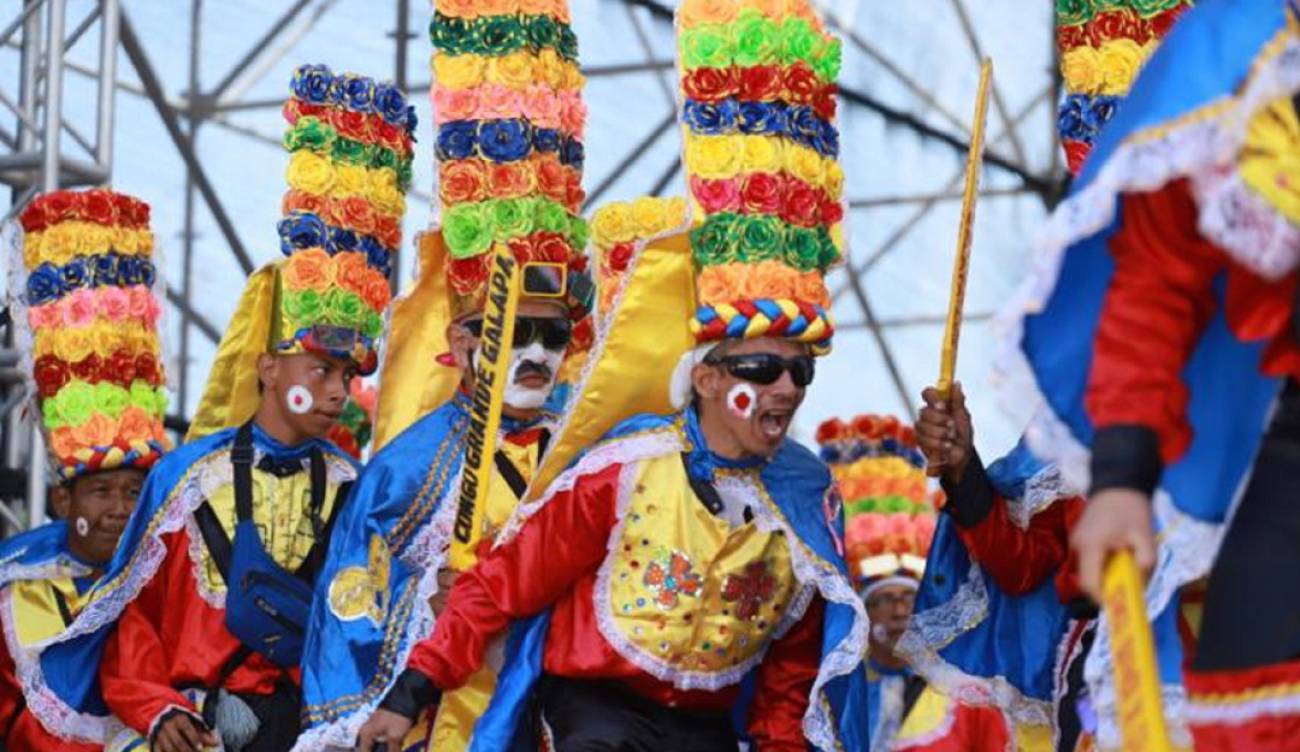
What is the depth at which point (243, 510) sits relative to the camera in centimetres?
796

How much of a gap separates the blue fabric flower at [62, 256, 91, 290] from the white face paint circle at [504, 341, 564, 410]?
197 centimetres

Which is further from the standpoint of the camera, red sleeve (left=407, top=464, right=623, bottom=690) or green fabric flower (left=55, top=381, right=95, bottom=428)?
green fabric flower (left=55, top=381, right=95, bottom=428)

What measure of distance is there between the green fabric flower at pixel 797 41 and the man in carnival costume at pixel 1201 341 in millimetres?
2379

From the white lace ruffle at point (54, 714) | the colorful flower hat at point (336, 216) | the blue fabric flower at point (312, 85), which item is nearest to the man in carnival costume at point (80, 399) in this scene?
the white lace ruffle at point (54, 714)

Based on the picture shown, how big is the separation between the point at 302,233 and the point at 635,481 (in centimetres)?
191

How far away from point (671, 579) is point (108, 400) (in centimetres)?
287

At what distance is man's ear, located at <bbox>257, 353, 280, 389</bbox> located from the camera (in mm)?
8156

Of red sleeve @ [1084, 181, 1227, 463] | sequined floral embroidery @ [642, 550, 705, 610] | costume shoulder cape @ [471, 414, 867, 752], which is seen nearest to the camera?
red sleeve @ [1084, 181, 1227, 463]

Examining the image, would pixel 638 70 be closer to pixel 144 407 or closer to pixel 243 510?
pixel 144 407

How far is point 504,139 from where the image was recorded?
7.70 meters

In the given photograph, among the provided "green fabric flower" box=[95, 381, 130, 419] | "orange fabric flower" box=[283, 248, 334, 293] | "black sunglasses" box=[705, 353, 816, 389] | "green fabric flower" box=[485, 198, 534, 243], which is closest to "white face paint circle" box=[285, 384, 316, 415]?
"orange fabric flower" box=[283, 248, 334, 293]

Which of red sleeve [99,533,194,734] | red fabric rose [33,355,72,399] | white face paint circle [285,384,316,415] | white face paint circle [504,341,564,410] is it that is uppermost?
white face paint circle [504,341,564,410]

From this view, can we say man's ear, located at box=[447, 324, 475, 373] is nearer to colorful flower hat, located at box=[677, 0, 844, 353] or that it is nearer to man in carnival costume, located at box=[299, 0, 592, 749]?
man in carnival costume, located at box=[299, 0, 592, 749]

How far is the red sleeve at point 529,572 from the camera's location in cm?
666
